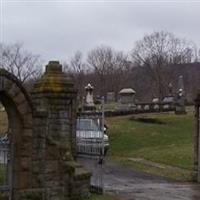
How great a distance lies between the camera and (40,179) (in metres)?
12.5

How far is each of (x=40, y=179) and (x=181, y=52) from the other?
78583 millimetres

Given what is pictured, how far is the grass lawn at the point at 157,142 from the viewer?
2356 centimetres

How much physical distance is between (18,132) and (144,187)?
6.21 meters

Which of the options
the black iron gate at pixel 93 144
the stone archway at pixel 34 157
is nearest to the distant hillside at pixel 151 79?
the black iron gate at pixel 93 144

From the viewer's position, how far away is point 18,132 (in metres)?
12.2

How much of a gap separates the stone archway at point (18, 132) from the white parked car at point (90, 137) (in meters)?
2.95

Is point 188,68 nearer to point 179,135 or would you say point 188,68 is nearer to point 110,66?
point 110,66

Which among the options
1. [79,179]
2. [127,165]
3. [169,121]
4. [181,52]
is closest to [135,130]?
[169,121]

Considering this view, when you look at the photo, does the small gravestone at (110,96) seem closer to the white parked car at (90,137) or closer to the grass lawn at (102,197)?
the white parked car at (90,137)

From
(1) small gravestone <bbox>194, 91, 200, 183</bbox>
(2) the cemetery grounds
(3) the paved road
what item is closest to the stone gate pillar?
(2) the cemetery grounds

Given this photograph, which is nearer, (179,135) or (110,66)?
(179,135)

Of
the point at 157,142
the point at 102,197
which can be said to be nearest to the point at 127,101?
the point at 157,142

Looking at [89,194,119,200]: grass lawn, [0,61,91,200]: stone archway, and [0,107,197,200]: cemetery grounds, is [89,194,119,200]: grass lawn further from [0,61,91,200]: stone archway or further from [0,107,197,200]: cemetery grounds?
[0,61,91,200]: stone archway

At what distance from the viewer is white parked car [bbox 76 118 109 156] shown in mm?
14922
